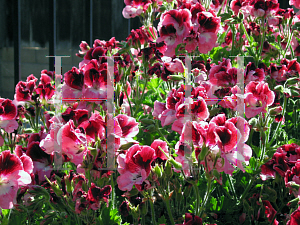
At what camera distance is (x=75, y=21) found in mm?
5094

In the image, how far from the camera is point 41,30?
4.94m

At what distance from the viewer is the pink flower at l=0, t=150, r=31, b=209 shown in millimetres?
894

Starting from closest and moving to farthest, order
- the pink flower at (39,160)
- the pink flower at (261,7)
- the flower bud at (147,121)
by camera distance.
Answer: the pink flower at (39,160) < the flower bud at (147,121) < the pink flower at (261,7)

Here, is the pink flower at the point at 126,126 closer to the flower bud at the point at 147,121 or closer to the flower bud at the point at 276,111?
the flower bud at the point at 147,121

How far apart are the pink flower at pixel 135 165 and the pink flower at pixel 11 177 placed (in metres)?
0.24

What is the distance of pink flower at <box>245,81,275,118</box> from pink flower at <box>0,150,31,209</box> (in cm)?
70

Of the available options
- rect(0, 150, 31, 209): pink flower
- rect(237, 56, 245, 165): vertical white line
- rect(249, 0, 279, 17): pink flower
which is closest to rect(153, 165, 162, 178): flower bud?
rect(237, 56, 245, 165): vertical white line

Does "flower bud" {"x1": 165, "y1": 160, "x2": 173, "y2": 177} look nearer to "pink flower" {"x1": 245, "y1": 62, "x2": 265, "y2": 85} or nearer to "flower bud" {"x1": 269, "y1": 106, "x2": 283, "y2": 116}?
"flower bud" {"x1": 269, "y1": 106, "x2": 283, "y2": 116}

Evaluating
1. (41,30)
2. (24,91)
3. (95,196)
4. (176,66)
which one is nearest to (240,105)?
(176,66)

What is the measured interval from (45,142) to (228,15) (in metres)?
1.10

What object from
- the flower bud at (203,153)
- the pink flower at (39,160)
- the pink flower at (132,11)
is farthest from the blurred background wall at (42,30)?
the flower bud at (203,153)

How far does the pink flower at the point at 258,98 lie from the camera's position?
3.68 feet

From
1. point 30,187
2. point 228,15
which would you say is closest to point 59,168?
point 30,187

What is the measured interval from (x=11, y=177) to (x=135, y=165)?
0.32 meters
